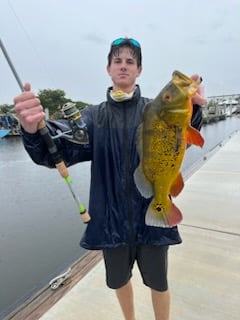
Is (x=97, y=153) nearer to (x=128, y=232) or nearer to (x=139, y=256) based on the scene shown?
(x=128, y=232)

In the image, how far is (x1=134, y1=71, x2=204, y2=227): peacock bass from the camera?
43.8 inches

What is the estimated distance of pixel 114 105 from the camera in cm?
158

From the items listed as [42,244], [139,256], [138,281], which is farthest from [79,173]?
[139,256]

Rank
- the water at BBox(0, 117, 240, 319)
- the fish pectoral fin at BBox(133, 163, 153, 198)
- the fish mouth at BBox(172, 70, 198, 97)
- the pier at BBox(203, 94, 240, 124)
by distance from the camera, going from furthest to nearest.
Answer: the pier at BBox(203, 94, 240, 124) → the water at BBox(0, 117, 240, 319) → the fish pectoral fin at BBox(133, 163, 153, 198) → the fish mouth at BBox(172, 70, 198, 97)

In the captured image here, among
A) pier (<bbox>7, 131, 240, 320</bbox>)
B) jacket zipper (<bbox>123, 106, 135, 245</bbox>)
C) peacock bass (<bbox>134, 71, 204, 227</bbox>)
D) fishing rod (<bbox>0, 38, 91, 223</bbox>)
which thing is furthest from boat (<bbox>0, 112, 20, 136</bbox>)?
pier (<bbox>7, 131, 240, 320</bbox>)

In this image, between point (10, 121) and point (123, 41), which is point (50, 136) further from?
point (10, 121)

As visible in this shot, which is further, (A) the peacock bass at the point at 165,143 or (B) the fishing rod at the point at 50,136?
(B) the fishing rod at the point at 50,136

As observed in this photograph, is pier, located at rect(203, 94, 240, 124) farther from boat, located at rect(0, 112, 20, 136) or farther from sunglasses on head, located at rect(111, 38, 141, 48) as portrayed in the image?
sunglasses on head, located at rect(111, 38, 141, 48)

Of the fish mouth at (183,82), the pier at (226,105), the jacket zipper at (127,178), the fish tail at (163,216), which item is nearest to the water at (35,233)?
the jacket zipper at (127,178)

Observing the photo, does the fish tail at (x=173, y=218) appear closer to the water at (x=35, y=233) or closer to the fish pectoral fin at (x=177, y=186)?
the fish pectoral fin at (x=177, y=186)

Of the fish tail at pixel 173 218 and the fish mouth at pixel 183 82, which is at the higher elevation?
the fish mouth at pixel 183 82

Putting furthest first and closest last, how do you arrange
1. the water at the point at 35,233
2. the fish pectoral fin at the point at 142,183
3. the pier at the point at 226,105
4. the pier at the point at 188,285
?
the pier at the point at 226,105 < the water at the point at 35,233 < the pier at the point at 188,285 < the fish pectoral fin at the point at 142,183

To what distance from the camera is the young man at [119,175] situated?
1.54m

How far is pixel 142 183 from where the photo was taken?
1.38m
